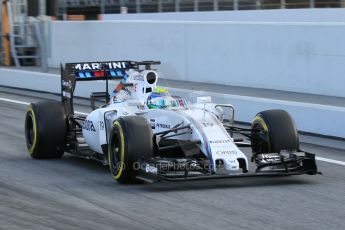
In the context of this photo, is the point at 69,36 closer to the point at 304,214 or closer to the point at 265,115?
the point at 265,115

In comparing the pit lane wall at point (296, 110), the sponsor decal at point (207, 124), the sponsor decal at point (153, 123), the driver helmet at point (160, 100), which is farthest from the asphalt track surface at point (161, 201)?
the pit lane wall at point (296, 110)

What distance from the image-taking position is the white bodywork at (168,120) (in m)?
9.20

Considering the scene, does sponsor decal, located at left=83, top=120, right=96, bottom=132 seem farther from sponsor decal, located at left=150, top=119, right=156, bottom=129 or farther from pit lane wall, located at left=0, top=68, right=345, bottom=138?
pit lane wall, located at left=0, top=68, right=345, bottom=138

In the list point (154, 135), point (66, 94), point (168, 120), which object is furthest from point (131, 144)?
point (66, 94)

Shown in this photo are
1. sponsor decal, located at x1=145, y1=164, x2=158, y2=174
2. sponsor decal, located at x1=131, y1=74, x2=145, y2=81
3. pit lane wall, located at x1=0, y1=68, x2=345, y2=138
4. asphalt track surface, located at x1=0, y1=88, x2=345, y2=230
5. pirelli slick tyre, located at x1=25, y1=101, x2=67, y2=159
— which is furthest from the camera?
pit lane wall, located at x1=0, y1=68, x2=345, y2=138

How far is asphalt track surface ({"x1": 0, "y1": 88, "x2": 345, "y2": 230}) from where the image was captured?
772cm

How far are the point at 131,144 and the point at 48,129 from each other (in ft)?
7.74

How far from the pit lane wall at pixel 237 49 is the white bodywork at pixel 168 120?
6.52 meters

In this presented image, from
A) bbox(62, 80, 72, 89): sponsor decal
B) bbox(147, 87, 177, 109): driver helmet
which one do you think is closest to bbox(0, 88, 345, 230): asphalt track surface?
bbox(147, 87, 177, 109): driver helmet

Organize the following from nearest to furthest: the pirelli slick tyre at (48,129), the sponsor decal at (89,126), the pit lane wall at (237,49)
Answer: the sponsor decal at (89,126)
the pirelli slick tyre at (48,129)
the pit lane wall at (237,49)

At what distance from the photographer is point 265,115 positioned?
33.3ft

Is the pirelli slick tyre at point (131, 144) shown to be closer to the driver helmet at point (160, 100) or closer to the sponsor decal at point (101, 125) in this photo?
the driver helmet at point (160, 100)

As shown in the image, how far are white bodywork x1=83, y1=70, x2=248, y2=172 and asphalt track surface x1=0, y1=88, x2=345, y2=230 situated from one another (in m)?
0.39

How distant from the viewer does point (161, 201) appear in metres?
8.66
